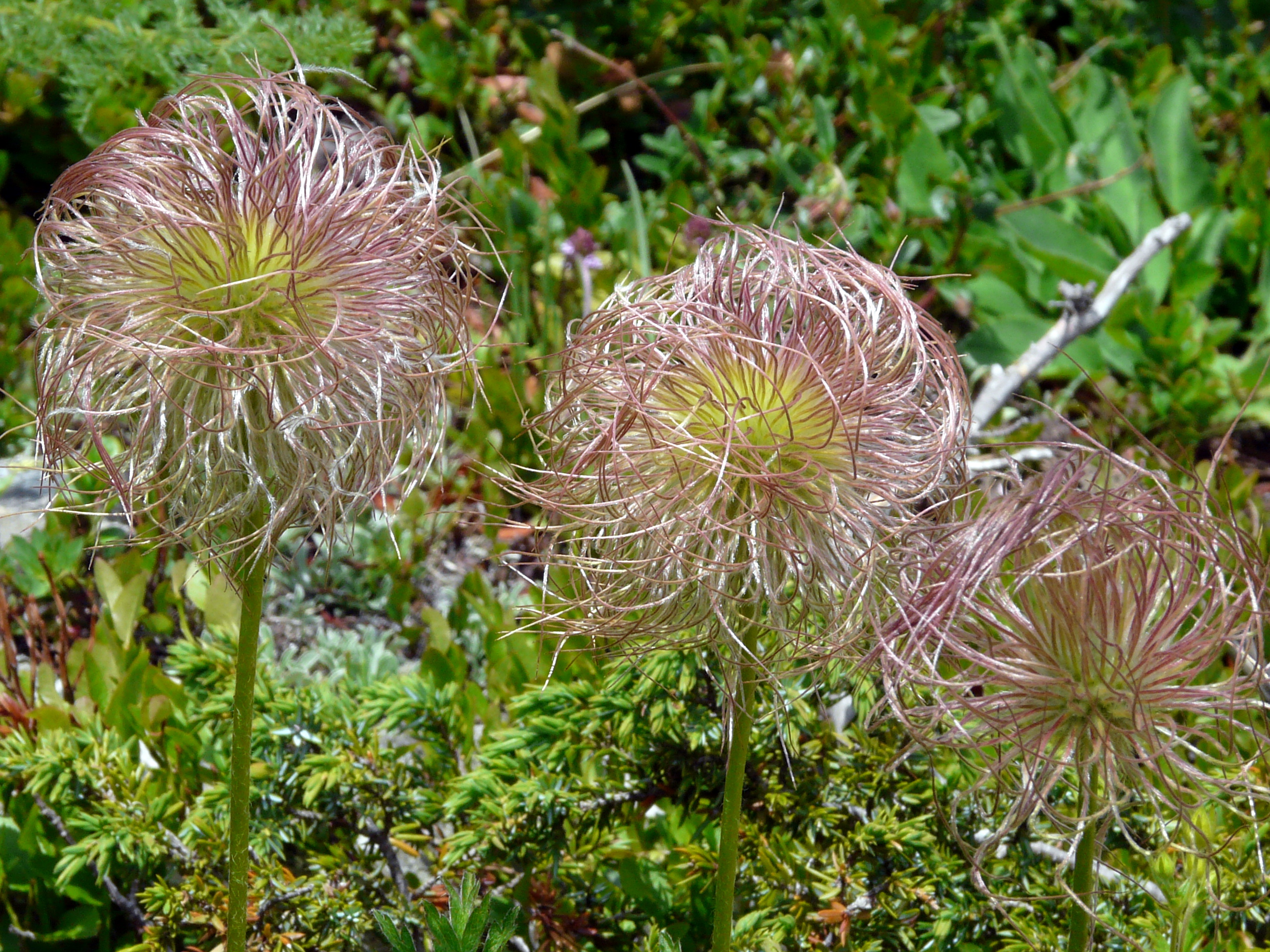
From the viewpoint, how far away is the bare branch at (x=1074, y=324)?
300 centimetres

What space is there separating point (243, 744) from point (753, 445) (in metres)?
0.70

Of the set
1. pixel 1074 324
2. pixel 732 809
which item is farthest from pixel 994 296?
pixel 732 809

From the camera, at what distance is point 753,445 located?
1344mm

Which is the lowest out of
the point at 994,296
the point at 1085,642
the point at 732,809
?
the point at 994,296

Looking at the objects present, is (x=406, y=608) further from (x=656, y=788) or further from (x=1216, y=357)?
(x=1216, y=357)

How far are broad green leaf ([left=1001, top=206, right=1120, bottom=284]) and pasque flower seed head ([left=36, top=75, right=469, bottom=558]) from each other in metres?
2.39

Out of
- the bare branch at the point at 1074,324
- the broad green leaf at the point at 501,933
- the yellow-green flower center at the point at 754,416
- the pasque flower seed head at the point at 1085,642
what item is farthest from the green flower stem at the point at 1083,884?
the bare branch at the point at 1074,324

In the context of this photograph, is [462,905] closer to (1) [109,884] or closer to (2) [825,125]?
(1) [109,884]

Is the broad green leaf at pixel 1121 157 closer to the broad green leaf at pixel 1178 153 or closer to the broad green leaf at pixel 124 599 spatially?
the broad green leaf at pixel 1178 153

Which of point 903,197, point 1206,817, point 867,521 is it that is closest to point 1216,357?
point 903,197

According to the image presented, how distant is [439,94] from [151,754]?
8.79ft

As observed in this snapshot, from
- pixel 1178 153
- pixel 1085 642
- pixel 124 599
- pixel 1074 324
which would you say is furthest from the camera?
pixel 1178 153

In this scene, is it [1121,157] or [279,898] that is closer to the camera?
[279,898]

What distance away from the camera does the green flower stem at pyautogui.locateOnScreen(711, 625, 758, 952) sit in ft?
4.48
